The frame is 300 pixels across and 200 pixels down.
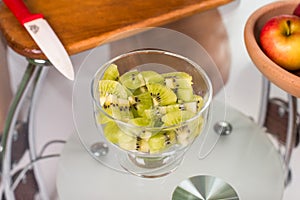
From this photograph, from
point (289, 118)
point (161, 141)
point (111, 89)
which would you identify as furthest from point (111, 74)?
point (289, 118)

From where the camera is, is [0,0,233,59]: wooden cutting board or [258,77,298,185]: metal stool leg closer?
[0,0,233,59]: wooden cutting board

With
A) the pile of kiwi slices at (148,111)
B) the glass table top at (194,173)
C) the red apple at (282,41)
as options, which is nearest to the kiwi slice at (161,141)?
the pile of kiwi slices at (148,111)

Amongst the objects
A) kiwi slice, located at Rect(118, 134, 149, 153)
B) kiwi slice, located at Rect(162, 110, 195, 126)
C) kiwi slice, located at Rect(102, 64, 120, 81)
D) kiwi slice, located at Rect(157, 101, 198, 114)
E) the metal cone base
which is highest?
kiwi slice, located at Rect(102, 64, 120, 81)

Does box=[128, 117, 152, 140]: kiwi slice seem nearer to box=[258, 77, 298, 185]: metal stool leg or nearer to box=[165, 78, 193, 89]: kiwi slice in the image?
box=[165, 78, 193, 89]: kiwi slice

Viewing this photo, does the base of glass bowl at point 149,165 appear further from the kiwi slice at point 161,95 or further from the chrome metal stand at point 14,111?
the chrome metal stand at point 14,111

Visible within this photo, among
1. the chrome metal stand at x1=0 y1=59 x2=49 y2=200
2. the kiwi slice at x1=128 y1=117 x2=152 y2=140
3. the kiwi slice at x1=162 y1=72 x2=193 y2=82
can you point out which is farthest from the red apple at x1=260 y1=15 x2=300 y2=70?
the chrome metal stand at x1=0 y1=59 x2=49 y2=200

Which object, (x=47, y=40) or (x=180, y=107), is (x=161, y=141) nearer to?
(x=180, y=107)

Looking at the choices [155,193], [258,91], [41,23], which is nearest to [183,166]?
[155,193]

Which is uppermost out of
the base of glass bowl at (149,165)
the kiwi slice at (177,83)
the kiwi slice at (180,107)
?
the kiwi slice at (177,83)
